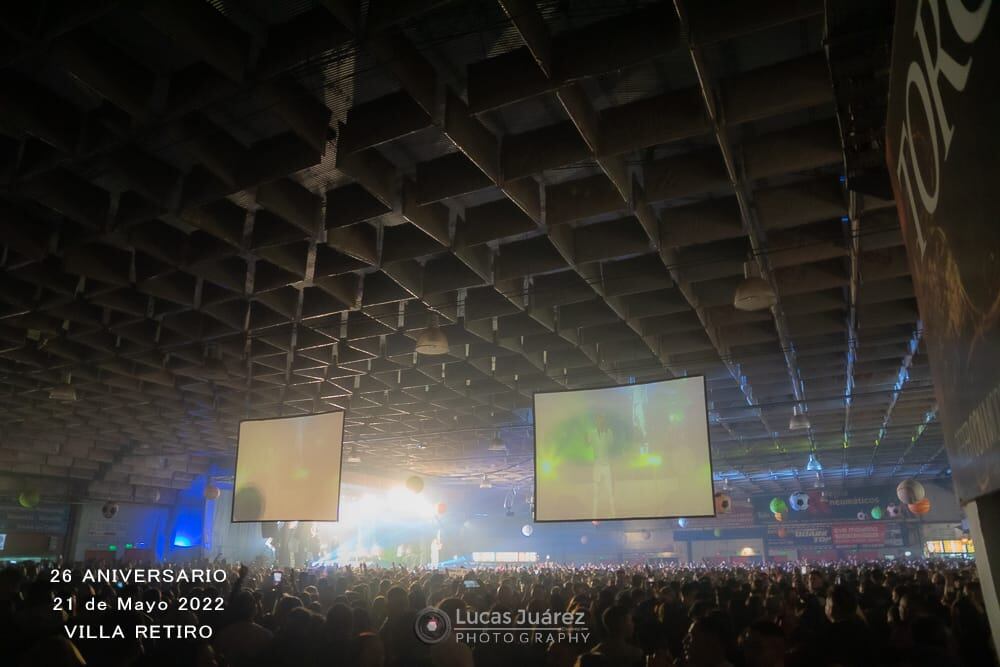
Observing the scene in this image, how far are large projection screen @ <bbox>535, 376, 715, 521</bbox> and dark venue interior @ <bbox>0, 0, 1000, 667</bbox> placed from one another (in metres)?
0.05

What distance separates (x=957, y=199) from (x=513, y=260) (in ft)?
22.2

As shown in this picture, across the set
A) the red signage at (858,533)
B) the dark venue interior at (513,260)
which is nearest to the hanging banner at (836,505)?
the red signage at (858,533)

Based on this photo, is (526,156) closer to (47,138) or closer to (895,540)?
(47,138)

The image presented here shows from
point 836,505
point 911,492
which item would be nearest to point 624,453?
point 911,492

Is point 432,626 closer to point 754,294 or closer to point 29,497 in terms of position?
point 754,294

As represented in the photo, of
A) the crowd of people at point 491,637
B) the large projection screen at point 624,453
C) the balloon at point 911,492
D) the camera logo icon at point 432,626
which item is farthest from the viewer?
the balloon at point 911,492

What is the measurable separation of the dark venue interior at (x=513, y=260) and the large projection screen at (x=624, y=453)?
46 mm

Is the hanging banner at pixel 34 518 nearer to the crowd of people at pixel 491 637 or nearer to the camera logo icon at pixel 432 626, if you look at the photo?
the crowd of people at pixel 491 637

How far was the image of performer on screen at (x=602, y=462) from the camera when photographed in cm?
924

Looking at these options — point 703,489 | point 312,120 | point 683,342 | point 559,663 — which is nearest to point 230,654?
point 559,663

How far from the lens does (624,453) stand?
9.23 metres

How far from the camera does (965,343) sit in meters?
1.63

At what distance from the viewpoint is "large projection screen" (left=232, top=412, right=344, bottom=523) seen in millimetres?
10586

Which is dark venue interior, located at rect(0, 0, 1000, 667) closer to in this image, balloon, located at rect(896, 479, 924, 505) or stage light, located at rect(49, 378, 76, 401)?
stage light, located at rect(49, 378, 76, 401)
